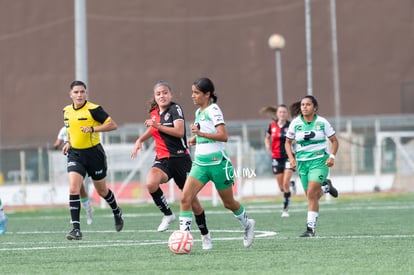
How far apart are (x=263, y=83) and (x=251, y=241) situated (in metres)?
39.7

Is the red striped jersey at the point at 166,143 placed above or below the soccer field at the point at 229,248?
above

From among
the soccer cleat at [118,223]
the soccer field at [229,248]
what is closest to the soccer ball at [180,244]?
the soccer field at [229,248]

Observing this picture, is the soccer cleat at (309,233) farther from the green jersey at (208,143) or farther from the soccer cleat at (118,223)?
the soccer cleat at (118,223)

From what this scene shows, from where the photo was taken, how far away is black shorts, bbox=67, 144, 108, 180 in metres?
16.7

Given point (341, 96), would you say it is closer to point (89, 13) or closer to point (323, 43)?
point (323, 43)

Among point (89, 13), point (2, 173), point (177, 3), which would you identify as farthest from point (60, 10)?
point (2, 173)

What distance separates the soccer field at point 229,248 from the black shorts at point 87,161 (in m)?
0.99

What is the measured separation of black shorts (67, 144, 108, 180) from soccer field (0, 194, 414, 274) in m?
0.99

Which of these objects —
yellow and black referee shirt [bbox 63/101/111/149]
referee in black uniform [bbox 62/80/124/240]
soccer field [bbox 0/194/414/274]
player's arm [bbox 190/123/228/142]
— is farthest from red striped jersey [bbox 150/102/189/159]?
player's arm [bbox 190/123/228/142]

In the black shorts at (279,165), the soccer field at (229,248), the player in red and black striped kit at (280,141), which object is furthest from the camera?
the black shorts at (279,165)

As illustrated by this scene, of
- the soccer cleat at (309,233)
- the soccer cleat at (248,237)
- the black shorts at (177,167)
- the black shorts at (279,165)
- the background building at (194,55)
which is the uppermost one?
the background building at (194,55)

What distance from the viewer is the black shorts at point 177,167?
53.9 ft

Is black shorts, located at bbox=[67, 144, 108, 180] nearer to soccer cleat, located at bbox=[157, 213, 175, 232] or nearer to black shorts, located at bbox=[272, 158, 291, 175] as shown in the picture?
soccer cleat, located at bbox=[157, 213, 175, 232]

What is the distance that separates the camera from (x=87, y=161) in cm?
1688
